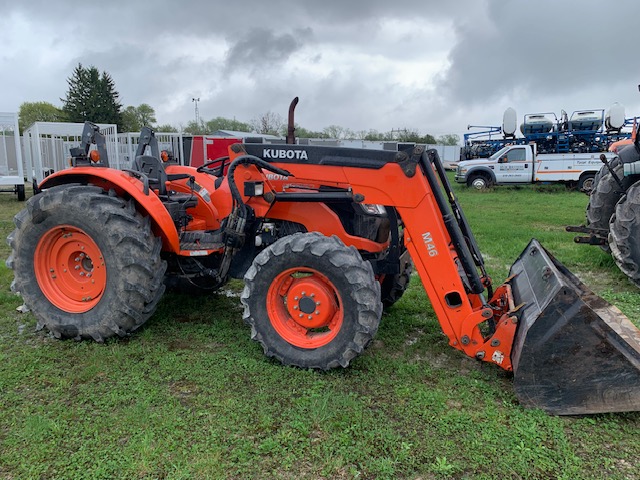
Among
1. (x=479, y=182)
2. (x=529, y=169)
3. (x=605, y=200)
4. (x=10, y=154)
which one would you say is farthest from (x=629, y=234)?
(x=10, y=154)

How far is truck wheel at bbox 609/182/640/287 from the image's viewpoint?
5805 mm

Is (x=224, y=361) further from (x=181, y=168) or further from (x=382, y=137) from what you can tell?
(x=382, y=137)

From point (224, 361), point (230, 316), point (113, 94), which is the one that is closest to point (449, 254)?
point (224, 361)

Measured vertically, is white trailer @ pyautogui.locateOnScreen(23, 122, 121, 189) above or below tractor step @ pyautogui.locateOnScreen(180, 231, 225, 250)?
above

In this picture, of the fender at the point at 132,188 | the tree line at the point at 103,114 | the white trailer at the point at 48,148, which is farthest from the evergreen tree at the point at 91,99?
the fender at the point at 132,188

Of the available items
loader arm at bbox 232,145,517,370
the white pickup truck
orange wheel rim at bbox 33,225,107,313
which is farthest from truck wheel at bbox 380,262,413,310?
the white pickup truck

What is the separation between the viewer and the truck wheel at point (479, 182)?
69.9 feet

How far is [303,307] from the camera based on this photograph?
3.79m

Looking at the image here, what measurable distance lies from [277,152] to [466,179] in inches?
751

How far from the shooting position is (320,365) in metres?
3.74

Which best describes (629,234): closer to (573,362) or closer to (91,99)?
(573,362)

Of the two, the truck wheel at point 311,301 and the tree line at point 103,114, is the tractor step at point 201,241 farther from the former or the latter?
the tree line at point 103,114

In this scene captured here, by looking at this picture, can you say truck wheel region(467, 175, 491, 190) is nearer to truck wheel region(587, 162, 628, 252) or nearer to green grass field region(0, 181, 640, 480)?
truck wheel region(587, 162, 628, 252)

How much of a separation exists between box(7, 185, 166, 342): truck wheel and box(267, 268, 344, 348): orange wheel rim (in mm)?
1118
